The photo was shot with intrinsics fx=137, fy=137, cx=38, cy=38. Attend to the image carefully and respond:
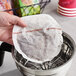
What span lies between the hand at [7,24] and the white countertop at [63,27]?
0.06 metres

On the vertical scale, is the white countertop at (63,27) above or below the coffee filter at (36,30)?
below

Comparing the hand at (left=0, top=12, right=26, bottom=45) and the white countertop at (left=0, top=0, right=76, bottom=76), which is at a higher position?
the hand at (left=0, top=12, right=26, bottom=45)

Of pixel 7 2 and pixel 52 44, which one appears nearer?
pixel 52 44

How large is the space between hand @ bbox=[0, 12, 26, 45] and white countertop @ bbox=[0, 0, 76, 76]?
0.06 meters

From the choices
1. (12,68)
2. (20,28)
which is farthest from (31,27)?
(12,68)

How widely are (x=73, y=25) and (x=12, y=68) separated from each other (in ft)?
0.77

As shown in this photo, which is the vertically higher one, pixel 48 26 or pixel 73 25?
pixel 48 26

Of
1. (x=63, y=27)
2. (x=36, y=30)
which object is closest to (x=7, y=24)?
(x=36, y=30)

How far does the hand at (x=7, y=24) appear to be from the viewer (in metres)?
0.27

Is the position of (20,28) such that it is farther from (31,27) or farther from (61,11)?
(61,11)

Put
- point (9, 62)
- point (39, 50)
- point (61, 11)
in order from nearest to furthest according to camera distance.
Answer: point (39, 50) < point (9, 62) < point (61, 11)

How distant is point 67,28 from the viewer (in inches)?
16.9

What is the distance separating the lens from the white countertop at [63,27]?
32 centimetres

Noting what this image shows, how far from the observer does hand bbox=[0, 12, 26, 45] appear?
268mm
